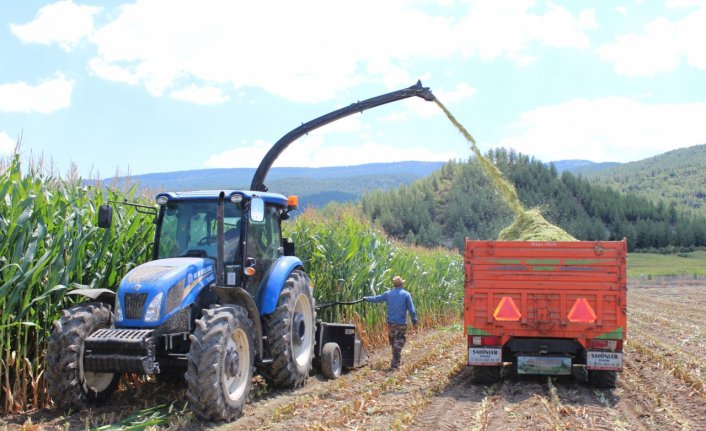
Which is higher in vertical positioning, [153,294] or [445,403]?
[153,294]

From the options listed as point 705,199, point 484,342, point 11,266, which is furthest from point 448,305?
point 705,199

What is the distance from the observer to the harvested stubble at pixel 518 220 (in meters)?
11.0

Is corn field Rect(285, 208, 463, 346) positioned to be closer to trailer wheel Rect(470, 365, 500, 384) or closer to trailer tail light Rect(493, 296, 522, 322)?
trailer wheel Rect(470, 365, 500, 384)

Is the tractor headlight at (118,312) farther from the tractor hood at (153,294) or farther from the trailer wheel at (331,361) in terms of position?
the trailer wheel at (331,361)

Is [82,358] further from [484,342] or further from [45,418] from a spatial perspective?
[484,342]

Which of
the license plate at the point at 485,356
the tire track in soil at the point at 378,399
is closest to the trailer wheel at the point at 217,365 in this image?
the tire track in soil at the point at 378,399

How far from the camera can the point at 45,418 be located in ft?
22.7

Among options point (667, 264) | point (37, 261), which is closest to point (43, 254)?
point (37, 261)

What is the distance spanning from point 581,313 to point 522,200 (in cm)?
3419

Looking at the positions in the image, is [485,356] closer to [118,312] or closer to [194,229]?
[194,229]

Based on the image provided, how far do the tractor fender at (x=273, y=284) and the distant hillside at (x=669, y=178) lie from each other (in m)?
112

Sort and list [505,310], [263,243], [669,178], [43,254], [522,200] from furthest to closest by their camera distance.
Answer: [669,178]
[522,200]
[505,310]
[263,243]
[43,254]

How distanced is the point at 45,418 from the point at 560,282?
6437 millimetres

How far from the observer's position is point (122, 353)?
6.67m
